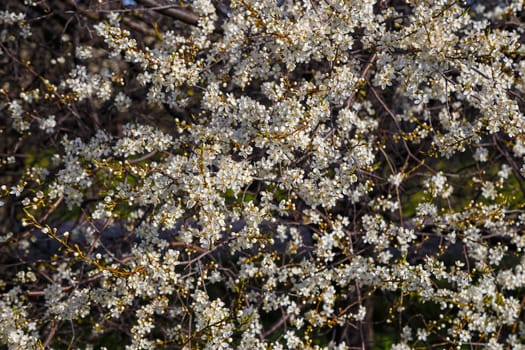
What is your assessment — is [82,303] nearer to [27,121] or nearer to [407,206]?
[27,121]

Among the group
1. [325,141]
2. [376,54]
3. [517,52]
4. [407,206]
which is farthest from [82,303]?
[407,206]

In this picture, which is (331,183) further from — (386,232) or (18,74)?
(18,74)

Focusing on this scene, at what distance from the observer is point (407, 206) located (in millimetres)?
5906

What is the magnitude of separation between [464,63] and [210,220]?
1715mm

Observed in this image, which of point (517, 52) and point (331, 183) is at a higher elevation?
point (517, 52)

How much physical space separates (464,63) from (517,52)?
15.8 inches

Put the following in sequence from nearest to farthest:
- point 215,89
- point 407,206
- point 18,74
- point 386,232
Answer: point 215,89 → point 386,232 → point 18,74 → point 407,206

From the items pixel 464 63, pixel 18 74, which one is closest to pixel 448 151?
pixel 464 63

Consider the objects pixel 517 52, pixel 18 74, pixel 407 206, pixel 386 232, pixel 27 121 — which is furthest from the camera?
pixel 407 206

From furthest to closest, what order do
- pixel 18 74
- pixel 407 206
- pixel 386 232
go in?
pixel 407 206 → pixel 18 74 → pixel 386 232

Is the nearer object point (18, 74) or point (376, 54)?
point (376, 54)

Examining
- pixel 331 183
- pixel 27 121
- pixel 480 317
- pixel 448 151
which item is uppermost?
pixel 448 151

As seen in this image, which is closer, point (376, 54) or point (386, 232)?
point (376, 54)

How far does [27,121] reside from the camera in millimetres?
4426
